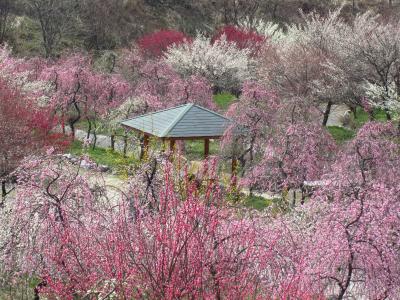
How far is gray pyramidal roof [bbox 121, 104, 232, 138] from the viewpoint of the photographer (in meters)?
15.7

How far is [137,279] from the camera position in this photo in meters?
6.28

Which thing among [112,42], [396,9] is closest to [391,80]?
[112,42]

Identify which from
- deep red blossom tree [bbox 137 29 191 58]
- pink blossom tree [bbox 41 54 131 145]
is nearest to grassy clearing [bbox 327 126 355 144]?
pink blossom tree [bbox 41 54 131 145]

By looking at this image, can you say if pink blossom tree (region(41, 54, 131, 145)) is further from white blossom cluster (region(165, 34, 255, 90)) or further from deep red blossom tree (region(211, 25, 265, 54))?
deep red blossom tree (region(211, 25, 265, 54))

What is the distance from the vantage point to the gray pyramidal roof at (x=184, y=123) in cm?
1570

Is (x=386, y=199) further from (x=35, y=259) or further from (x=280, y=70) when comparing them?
(x=280, y=70)

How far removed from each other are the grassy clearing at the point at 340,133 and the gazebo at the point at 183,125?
903 cm

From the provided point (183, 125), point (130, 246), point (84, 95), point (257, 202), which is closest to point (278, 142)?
point (257, 202)

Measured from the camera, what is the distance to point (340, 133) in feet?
81.7

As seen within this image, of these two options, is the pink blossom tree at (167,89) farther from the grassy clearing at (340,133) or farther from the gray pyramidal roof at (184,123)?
the grassy clearing at (340,133)

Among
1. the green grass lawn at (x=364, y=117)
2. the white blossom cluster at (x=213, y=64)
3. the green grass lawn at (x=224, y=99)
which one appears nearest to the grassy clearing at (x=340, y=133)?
the green grass lawn at (x=364, y=117)

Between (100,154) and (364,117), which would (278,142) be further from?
(364,117)

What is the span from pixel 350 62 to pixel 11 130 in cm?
1597

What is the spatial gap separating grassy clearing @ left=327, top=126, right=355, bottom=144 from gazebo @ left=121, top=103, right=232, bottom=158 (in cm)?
903
